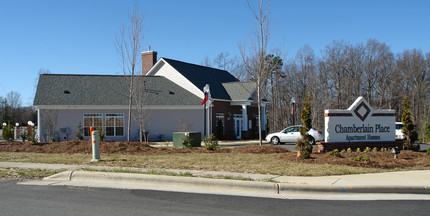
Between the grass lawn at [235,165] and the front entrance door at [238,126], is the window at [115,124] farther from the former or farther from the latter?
the grass lawn at [235,165]

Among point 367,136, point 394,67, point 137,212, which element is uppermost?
point 394,67

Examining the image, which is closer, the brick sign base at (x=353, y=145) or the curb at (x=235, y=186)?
the curb at (x=235, y=186)

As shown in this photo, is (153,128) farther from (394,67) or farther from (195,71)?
(394,67)

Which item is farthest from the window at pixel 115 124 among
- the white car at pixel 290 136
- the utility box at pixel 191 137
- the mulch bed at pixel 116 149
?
the white car at pixel 290 136

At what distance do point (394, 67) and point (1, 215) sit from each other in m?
50.7

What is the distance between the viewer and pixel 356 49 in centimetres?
4997

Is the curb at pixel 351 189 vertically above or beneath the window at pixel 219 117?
beneath

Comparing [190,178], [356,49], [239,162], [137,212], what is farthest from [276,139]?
[356,49]

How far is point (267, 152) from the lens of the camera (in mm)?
17516

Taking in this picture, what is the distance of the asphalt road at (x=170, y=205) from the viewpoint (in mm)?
7105

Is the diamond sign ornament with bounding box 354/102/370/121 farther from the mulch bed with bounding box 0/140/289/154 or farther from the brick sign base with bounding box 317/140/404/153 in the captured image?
the mulch bed with bounding box 0/140/289/154

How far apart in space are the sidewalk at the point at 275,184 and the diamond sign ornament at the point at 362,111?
5.66 metres

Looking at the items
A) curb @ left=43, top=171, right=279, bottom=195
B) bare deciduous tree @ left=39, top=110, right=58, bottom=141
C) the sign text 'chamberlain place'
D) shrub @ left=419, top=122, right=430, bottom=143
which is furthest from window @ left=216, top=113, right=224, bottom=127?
curb @ left=43, top=171, right=279, bottom=195

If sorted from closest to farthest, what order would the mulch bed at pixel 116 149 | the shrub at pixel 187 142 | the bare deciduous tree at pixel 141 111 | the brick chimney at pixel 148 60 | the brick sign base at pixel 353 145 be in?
the brick sign base at pixel 353 145
the mulch bed at pixel 116 149
the shrub at pixel 187 142
the bare deciduous tree at pixel 141 111
the brick chimney at pixel 148 60
